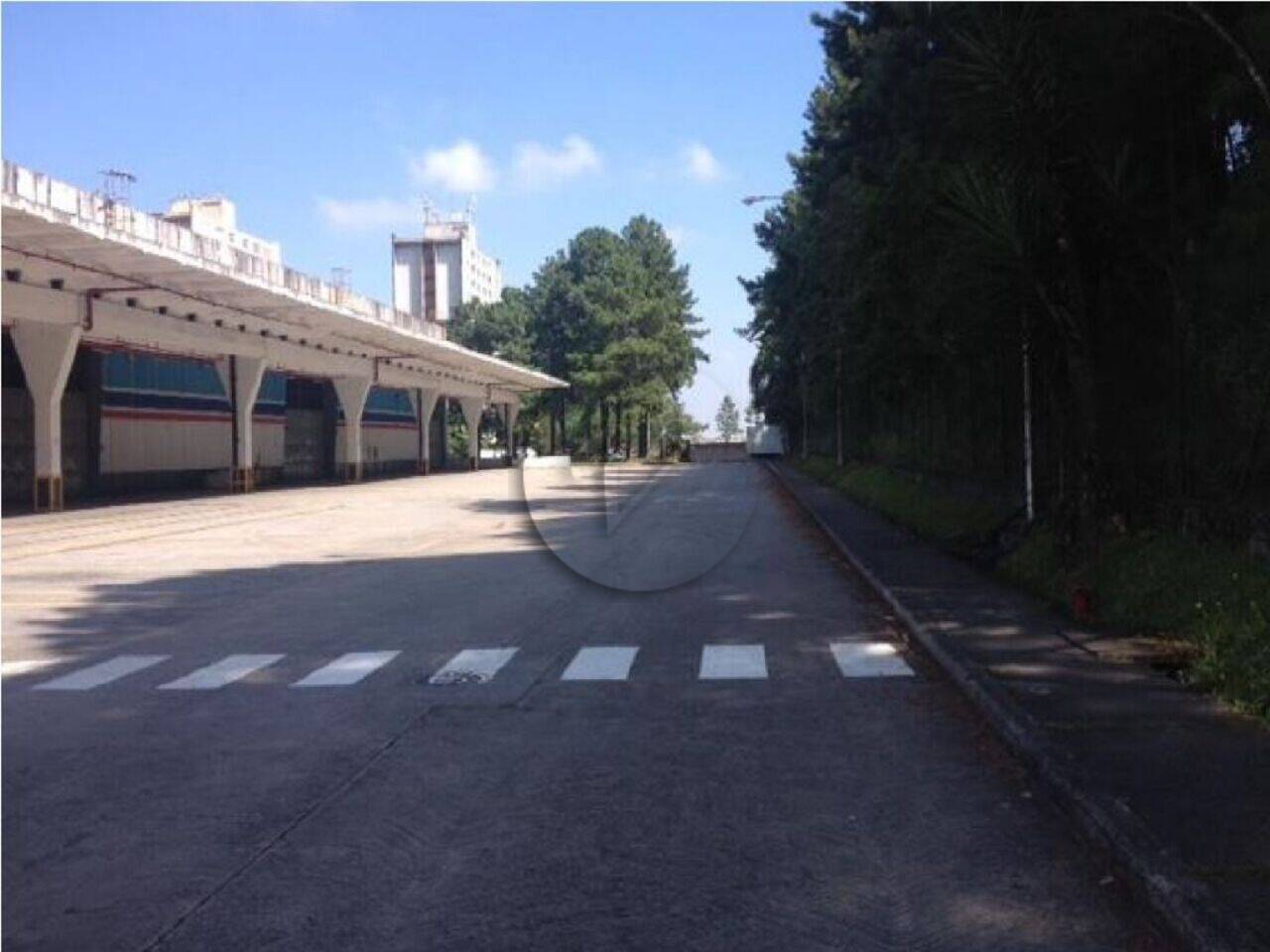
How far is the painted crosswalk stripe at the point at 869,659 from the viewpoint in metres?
10.8

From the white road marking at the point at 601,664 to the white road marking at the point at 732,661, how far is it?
66 cm

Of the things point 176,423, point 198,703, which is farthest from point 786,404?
point 198,703

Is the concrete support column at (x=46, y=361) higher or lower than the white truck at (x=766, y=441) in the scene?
higher

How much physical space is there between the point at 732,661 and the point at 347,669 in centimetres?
329

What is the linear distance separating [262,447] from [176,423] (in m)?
9.76

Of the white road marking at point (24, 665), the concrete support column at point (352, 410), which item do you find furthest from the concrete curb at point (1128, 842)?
the concrete support column at point (352, 410)

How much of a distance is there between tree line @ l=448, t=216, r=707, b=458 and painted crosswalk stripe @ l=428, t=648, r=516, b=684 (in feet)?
259

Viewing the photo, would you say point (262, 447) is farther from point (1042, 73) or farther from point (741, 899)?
point (741, 899)

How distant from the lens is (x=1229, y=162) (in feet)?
42.7

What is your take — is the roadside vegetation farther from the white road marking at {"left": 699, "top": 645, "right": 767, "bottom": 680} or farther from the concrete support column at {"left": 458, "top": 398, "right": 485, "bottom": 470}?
the concrete support column at {"left": 458, "top": 398, "right": 485, "bottom": 470}

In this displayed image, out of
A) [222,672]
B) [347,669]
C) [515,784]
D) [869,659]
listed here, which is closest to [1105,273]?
[869,659]

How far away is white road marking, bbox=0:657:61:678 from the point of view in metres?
11.6

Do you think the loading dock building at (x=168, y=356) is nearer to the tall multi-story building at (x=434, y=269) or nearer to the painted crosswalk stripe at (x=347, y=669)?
the painted crosswalk stripe at (x=347, y=669)

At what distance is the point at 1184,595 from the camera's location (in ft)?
37.7
